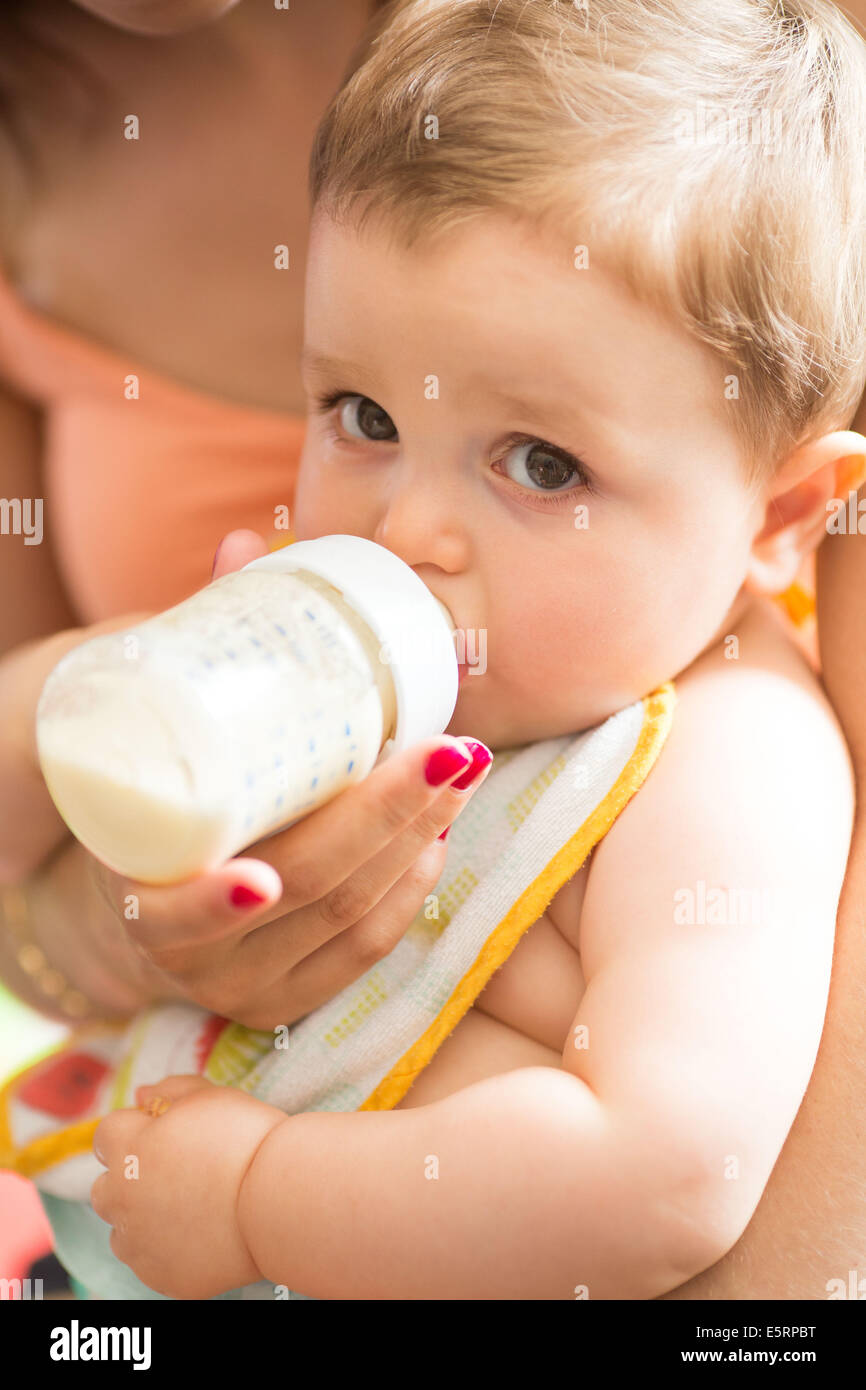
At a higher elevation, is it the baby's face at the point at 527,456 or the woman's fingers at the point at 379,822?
the baby's face at the point at 527,456

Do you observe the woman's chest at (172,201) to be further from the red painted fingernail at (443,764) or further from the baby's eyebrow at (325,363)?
the red painted fingernail at (443,764)

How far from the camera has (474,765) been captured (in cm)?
86

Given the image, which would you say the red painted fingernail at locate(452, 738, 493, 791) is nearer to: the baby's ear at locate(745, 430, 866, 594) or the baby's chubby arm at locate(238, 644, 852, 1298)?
the baby's chubby arm at locate(238, 644, 852, 1298)

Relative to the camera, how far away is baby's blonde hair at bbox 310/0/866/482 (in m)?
0.88

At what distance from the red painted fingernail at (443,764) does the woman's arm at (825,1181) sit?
1.36 ft

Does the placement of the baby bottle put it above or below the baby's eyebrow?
below

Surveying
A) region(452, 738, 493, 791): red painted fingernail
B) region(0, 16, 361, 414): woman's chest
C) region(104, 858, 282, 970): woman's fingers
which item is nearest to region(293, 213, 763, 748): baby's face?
region(452, 738, 493, 791): red painted fingernail

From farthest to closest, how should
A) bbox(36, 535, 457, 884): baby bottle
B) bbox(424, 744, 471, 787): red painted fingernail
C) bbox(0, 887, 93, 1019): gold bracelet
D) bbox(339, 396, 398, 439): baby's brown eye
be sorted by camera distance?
bbox(0, 887, 93, 1019): gold bracelet → bbox(339, 396, 398, 439): baby's brown eye → bbox(424, 744, 471, 787): red painted fingernail → bbox(36, 535, 457, 884): baby bottle

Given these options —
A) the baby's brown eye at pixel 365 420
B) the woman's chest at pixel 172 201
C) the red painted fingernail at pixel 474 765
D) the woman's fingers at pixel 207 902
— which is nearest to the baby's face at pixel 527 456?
the baby's brown eye at pixel 365 420

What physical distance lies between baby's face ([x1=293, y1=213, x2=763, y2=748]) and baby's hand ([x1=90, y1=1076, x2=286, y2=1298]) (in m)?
0.39

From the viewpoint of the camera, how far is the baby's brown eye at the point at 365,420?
3.34 ft
